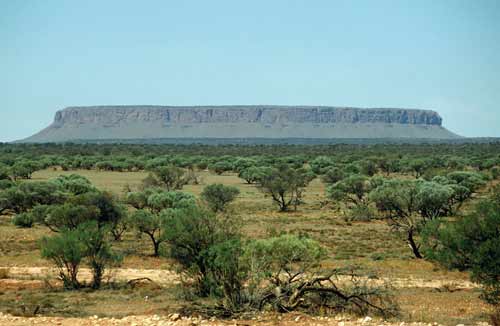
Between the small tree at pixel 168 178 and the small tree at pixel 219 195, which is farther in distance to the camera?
the small tree at pixel 168 178

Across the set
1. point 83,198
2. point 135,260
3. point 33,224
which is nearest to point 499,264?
point 135,260

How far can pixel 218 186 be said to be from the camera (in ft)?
163

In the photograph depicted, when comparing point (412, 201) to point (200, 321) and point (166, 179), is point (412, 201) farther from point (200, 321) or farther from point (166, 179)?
point (166, 179)

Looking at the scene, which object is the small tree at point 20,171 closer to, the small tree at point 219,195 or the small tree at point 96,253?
the small tree at point 219,195

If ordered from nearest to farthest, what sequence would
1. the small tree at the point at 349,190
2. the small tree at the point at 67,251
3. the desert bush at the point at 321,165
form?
the small tree at the point at 67,251, the small tree at the point at 349,190, the desert bush at the point at 321,165

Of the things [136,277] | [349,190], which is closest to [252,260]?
[136,277]

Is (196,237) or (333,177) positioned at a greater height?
(196,237)

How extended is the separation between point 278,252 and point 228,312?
8.97 ft

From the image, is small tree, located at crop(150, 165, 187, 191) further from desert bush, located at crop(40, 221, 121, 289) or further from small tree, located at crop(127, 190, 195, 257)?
desert bush, located at crop(40, 221, 121, 289)

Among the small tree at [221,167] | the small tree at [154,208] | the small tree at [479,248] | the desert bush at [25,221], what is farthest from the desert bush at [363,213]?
the small tree at [221,167]

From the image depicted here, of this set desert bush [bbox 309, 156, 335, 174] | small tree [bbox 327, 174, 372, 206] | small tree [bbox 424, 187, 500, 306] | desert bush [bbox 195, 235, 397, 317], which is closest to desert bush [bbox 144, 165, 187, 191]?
small tree [bbox 327, 174, 372, 206]

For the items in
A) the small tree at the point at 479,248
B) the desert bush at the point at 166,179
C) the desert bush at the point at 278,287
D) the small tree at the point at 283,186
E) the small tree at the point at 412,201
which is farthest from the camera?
the desert bush at the point at 166,179

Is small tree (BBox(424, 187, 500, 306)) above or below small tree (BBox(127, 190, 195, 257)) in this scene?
above

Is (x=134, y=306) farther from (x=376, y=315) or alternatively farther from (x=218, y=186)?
(x=218, y=186)
